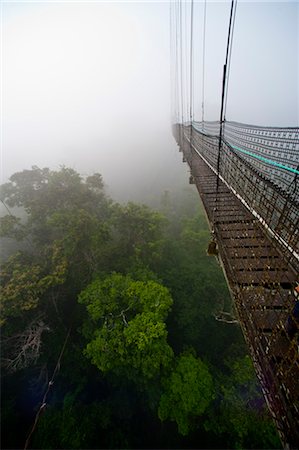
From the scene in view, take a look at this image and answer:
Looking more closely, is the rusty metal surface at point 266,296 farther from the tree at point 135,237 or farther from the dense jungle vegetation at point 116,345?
the tree at point 135,237

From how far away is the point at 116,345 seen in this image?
5836mm

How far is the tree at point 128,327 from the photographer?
18.5 feet

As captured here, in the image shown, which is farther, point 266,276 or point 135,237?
point 135,237

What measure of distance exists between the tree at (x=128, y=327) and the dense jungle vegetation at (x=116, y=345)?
3 centimetres

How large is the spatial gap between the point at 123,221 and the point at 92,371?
19.9ft

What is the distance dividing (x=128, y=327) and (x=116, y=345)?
23.8 inches

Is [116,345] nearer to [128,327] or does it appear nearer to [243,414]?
[128,327]

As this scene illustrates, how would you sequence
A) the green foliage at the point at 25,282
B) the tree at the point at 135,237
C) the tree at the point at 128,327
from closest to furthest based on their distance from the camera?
the tree at the point at 128,327 → the green foliage at the point at 25,282 → the tree at the point at 135,237

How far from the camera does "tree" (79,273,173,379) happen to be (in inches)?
222

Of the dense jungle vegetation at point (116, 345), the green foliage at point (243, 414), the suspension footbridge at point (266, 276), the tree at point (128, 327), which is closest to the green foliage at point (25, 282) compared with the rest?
the dense jungle vegetation at point (116, 345)

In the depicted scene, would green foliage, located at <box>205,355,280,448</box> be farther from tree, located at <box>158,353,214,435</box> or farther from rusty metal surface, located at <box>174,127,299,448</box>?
rusty metal surface, located at <box>174,127,299,448</box>

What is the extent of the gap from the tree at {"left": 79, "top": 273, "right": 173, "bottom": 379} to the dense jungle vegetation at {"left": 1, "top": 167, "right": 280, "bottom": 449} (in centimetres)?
3

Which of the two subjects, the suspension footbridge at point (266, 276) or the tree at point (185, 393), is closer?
the suspension footbridge at point (266, 276)

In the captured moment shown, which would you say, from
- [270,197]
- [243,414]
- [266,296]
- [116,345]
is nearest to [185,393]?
[243,414]
